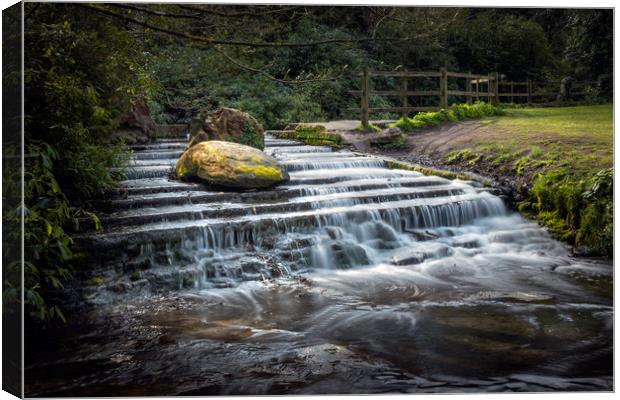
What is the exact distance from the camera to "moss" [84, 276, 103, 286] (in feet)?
16.8

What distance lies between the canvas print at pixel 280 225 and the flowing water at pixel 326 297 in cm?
2

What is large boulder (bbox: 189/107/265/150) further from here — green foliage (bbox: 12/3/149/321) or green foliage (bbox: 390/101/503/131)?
green foliage (bbox: 390/101/503/131)

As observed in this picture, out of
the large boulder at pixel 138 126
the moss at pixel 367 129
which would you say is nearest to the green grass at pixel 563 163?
the moss at pixel 367 129

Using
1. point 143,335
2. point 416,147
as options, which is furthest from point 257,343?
point 416,147

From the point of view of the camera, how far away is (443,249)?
6.38m

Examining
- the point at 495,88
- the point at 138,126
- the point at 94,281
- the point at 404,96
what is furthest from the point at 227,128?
the point at 495,88

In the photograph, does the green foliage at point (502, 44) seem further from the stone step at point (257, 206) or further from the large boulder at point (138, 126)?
the large boulder at point (138, 126)

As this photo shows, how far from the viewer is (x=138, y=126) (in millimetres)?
9898

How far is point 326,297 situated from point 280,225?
4.48 ft

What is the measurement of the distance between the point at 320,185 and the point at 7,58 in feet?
15.1

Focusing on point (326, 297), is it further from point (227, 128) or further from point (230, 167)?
point (227, 128)

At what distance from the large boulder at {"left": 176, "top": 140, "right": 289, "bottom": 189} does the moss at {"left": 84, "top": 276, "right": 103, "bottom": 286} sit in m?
2.34

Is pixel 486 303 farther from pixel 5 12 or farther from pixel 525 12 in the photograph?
pixel 5 12

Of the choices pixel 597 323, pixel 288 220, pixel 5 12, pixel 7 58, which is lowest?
pixel 597 323
